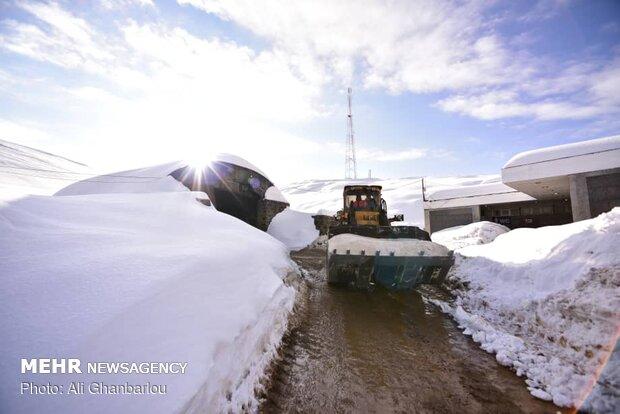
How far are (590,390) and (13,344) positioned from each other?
221 inches

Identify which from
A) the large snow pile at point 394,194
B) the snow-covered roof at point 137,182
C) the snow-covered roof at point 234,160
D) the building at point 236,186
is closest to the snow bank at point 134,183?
the snow-covered roof at point 137,182

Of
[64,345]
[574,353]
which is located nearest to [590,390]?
[574,353]

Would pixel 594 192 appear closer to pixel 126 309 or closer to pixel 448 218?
pixel 448 218

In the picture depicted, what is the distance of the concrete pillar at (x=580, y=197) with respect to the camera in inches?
453

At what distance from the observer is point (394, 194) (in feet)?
205


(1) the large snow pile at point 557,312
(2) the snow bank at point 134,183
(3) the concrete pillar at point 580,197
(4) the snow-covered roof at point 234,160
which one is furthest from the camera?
(4) the snow-covered roof at point 234,160

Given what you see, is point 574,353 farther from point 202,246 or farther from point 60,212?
point 60,212

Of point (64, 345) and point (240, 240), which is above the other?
point (240, 240)

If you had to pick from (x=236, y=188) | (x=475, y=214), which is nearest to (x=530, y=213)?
(x=475, y=214)

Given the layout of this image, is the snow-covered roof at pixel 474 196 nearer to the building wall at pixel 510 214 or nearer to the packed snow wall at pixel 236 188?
the building wall at pixel 510 214

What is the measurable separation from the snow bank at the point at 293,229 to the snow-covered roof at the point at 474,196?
10.9 meters

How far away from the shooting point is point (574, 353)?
3668mm

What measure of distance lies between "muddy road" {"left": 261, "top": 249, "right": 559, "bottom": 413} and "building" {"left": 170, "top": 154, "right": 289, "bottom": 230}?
13.7 metres

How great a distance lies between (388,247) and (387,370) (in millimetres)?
3196
